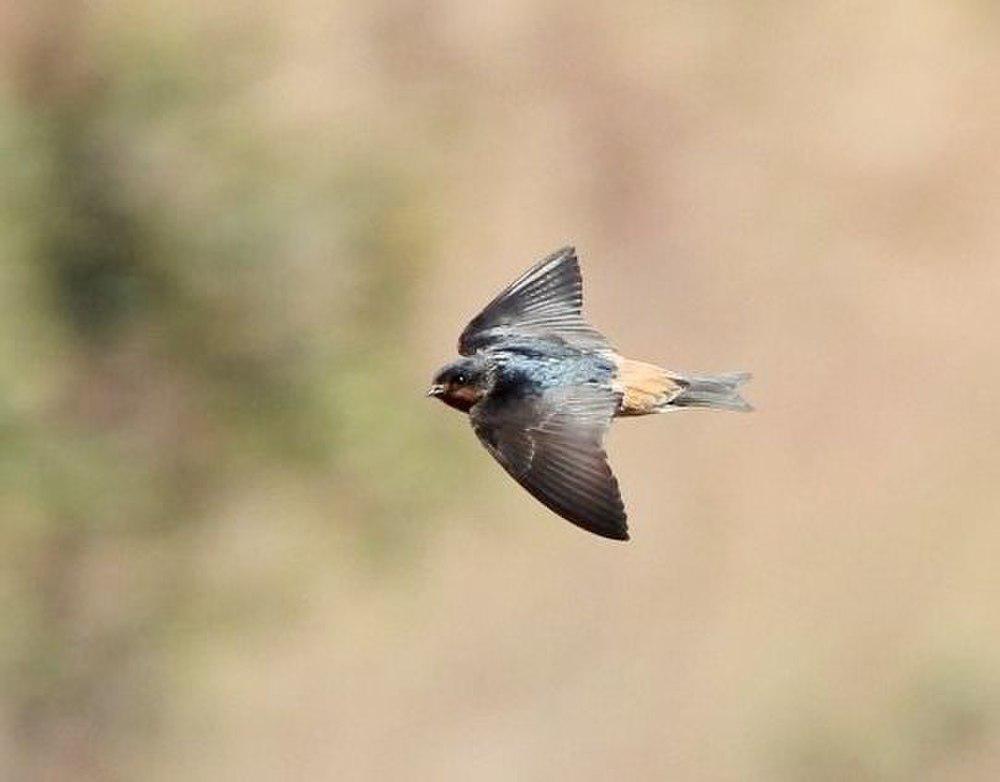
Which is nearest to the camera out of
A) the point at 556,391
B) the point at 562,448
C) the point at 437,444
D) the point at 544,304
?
the point at 562,448

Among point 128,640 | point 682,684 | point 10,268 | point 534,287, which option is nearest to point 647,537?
point 682,684

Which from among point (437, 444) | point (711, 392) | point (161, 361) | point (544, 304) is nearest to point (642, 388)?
point (711, 392)

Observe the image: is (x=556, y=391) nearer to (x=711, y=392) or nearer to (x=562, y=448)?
(x=562, y=448)

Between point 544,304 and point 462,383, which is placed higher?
point 544,304

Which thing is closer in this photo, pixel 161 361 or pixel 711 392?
pixel 711 392

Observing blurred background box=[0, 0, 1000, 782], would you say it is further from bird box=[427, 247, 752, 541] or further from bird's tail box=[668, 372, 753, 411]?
bird's tail box=[668, 372, 753, 411]

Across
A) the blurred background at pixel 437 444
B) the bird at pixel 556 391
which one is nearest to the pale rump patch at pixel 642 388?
the bird at pixel 556 391

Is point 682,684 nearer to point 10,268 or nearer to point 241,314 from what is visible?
point 241,314
